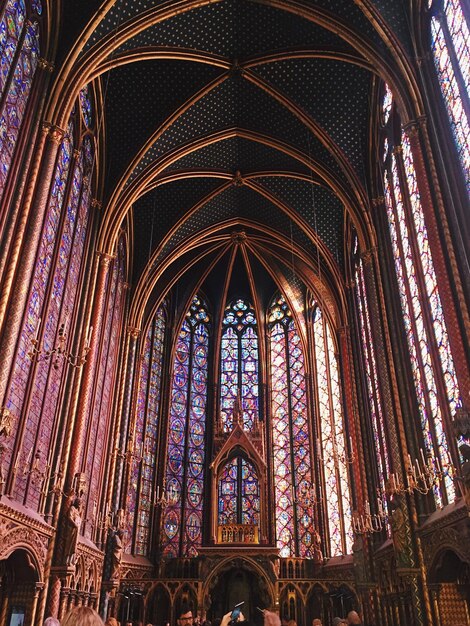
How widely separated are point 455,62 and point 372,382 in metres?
9.75

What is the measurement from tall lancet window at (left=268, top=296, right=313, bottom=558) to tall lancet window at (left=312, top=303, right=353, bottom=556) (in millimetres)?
786

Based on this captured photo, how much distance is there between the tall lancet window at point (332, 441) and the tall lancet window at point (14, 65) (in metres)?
13.3

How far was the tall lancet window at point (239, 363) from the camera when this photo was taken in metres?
25.6

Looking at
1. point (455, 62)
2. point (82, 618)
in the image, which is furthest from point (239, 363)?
point (82, 618)

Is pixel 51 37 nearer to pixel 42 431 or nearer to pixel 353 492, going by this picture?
pixel 42 431

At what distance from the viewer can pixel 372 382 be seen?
18281 mm

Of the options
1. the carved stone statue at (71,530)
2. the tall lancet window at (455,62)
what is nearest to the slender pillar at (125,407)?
the carved stone statue at (71,530)

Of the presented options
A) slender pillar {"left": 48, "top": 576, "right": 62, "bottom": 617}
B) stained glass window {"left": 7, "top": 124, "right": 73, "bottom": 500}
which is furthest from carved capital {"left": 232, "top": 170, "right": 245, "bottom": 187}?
slender pillar {"left": 48, "top": 576, "right": 62, "bottom": 617}

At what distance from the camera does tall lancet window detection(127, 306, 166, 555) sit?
21.3 m

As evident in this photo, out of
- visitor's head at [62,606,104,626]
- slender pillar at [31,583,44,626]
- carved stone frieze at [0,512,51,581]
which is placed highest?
carved stone frieze at [0,512,51,581]

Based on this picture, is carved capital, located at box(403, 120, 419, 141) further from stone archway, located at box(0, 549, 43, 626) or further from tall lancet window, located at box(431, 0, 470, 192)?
stone archway, located at box(0, 549, 43, 626)

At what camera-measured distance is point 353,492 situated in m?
19.6

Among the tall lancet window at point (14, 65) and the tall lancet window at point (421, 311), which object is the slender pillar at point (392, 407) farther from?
the tall lancet window at point (14, 65)

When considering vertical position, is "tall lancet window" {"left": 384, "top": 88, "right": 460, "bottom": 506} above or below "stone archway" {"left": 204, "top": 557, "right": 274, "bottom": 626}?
above
